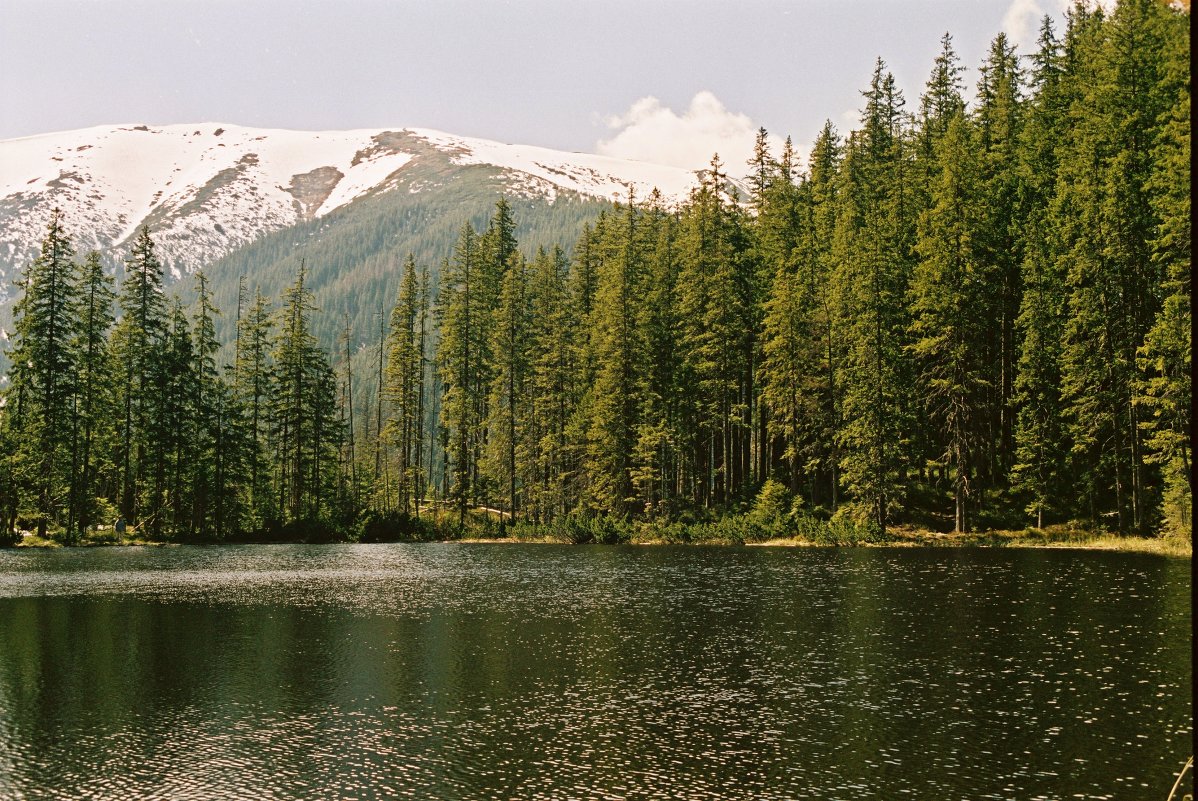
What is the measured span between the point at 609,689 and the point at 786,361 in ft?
148

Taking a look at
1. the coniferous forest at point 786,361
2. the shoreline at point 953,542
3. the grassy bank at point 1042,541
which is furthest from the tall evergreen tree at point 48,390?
the grassy bank at point 1042,541

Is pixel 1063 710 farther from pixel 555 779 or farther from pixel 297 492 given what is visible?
pixel 297 492

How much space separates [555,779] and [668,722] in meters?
3.65

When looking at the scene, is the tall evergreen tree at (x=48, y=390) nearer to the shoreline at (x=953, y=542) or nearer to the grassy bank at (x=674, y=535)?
the grassy bank at (x=674, y=535)

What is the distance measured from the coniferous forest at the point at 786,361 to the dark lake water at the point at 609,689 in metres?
18.3

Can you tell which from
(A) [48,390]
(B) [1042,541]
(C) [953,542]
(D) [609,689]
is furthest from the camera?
(A) [48,390]

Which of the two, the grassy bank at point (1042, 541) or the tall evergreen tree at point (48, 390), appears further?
the tall evergreen tree at point (48, 390)

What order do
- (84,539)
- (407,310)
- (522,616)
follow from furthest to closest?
(407,310), (84,539), (522,616)

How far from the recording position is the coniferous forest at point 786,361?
49375 millimetres

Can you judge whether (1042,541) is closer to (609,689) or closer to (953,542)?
(953,542)

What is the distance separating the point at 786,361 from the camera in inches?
2425

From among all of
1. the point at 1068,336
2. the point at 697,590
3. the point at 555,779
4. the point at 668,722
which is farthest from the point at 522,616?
the point at 1068,336

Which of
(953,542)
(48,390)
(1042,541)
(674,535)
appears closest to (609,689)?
(1042,541)

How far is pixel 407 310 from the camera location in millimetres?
87188
